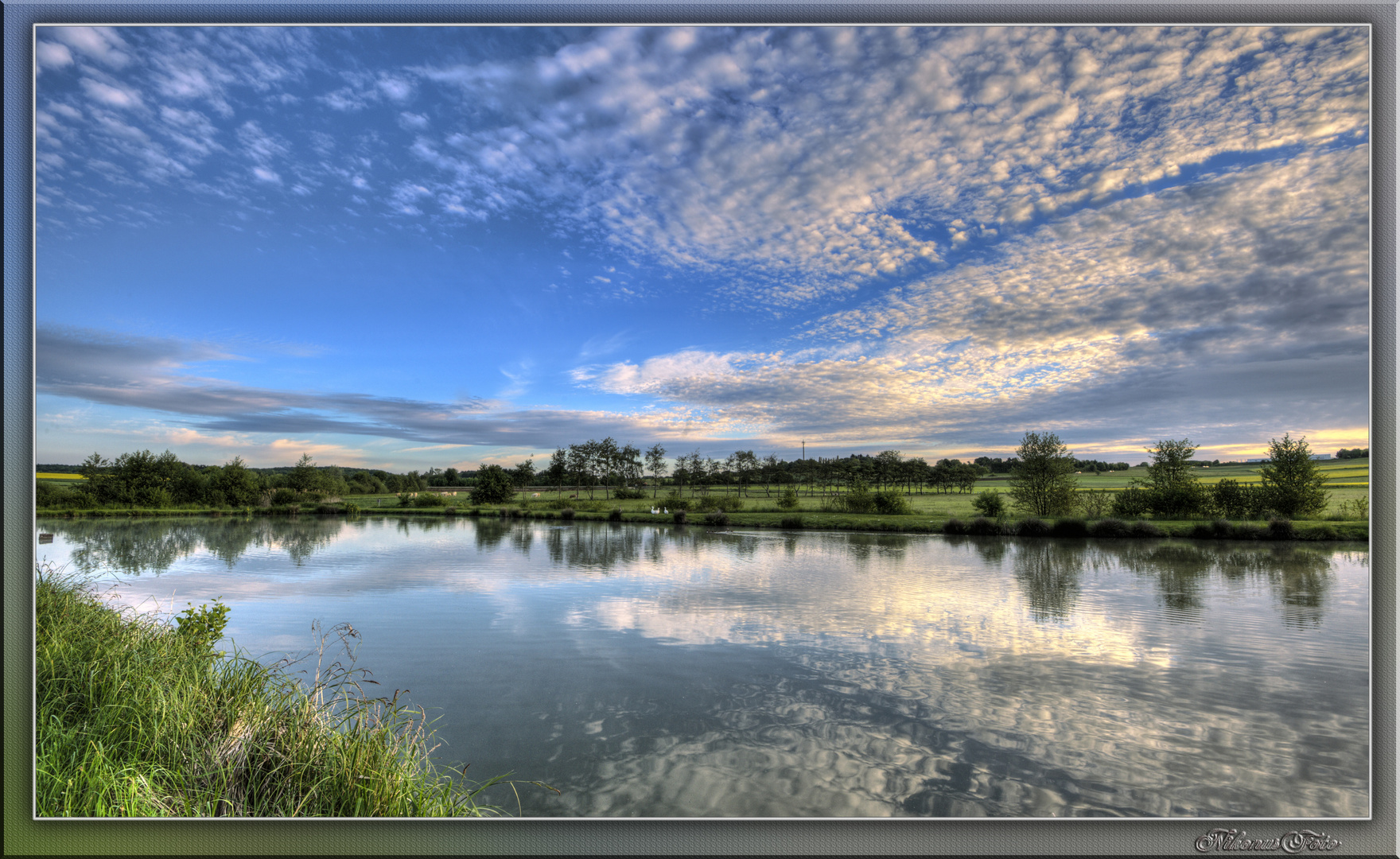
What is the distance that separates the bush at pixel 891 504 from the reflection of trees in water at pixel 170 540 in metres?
28.4

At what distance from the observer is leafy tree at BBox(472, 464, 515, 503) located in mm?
44094

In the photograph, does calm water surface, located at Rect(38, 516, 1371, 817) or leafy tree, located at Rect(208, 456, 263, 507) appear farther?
leafy tree, located at Rect(208, 456, 263, 507)

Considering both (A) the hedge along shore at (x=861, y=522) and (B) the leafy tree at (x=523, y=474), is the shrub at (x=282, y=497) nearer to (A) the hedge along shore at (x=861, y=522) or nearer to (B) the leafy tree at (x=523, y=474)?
(A) the hedge along shore at (x=861, y=522)

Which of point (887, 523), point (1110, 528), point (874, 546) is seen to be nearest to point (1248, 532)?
point (1110, 528)

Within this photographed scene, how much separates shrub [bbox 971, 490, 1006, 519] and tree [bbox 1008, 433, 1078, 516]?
2.47 ft

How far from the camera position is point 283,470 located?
107 feet

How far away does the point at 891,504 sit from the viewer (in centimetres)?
3108

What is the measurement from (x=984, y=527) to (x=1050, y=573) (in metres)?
9.68

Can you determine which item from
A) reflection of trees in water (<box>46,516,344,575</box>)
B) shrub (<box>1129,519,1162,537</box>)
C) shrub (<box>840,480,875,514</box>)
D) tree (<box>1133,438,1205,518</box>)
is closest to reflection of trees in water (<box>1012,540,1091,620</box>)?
shrub (<box>1129,519,1162,537</box>)

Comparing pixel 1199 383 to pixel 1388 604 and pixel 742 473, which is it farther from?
pixel 742 473

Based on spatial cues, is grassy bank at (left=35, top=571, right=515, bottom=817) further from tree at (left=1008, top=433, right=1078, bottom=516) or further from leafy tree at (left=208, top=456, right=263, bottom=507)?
leafy tree at (left=208, top=456, right=263, bottom=507)

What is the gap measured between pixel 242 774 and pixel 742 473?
50593 millimetres

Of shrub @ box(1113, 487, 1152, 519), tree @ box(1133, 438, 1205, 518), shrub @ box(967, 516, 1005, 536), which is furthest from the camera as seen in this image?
shrub @ box(967, 516, 1005, 536)

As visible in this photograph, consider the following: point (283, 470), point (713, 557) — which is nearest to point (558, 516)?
point (283, 470)
